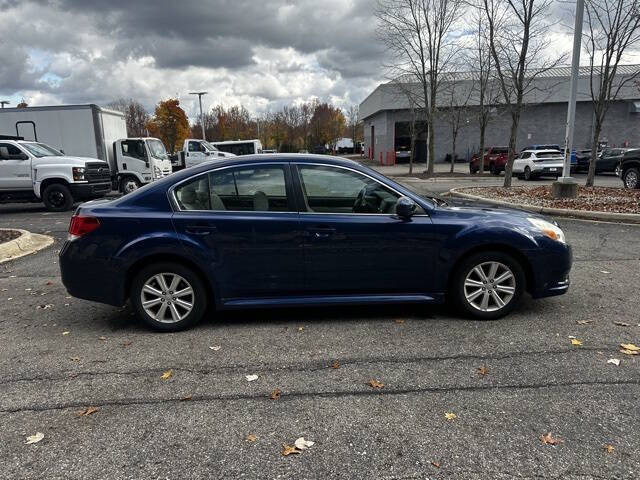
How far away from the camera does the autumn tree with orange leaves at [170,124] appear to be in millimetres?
64188

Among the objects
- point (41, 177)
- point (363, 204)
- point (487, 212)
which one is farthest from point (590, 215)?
point (41, 177)

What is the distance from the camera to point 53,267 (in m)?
7.15

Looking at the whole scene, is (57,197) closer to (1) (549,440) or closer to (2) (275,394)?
(2) (275,394)

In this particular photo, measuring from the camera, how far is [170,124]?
64312 millimetres

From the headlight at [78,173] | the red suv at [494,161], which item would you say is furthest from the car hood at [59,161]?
the red suv at [494,161]

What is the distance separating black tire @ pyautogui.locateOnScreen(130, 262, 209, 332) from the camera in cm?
430

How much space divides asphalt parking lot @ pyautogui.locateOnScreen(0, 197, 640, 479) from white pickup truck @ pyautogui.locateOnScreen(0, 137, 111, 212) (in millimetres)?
9252

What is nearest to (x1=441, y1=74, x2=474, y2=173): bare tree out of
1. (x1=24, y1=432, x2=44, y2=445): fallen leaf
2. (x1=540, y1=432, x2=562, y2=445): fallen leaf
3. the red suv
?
the red suv

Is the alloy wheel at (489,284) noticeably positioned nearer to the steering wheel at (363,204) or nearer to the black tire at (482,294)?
the black tire at (482,294)

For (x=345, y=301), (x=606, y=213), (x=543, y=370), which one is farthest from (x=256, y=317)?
(x=606, y=213)

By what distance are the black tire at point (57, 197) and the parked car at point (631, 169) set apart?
17393mm

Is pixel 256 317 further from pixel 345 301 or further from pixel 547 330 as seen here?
pixel 547 330

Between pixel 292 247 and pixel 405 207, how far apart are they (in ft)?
3.62

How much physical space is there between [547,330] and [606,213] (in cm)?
768
